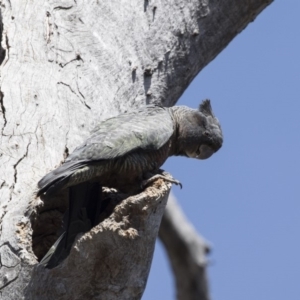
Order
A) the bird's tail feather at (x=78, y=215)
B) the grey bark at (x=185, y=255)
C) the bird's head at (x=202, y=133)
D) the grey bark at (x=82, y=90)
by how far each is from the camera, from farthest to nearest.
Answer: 1. the grey bark at (x=185, y=255)
2. the bird's head at (x=202, y=133)
3. the bird's tail feather at (x=78, y=215)
4. the grey bark at (x=82, y=90)

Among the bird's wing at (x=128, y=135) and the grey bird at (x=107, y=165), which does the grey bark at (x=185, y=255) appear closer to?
the grey bird at (x=107, y=165)

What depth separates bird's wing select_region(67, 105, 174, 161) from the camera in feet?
9.24

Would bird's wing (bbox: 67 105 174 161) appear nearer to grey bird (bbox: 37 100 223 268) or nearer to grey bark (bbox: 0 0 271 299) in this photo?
grey bird (bbox: 37 100 223 268)

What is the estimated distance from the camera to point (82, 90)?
3451mm

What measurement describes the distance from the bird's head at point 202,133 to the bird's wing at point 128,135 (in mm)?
168

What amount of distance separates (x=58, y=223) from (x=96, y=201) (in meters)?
0.20

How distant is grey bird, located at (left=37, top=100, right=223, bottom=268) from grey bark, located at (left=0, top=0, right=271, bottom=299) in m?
0.13

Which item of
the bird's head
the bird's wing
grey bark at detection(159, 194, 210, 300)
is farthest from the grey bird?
grey bark at detection(159, 194, 210, 300)

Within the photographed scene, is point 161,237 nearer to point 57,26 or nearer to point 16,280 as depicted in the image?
point 57,26

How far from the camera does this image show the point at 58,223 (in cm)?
309

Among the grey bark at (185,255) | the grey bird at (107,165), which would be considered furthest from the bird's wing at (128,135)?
the grey bark at (185,255)

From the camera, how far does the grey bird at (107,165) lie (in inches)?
108

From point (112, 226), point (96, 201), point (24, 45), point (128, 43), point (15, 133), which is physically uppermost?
point (128, 43)

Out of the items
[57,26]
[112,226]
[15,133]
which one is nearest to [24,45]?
[57,26]
